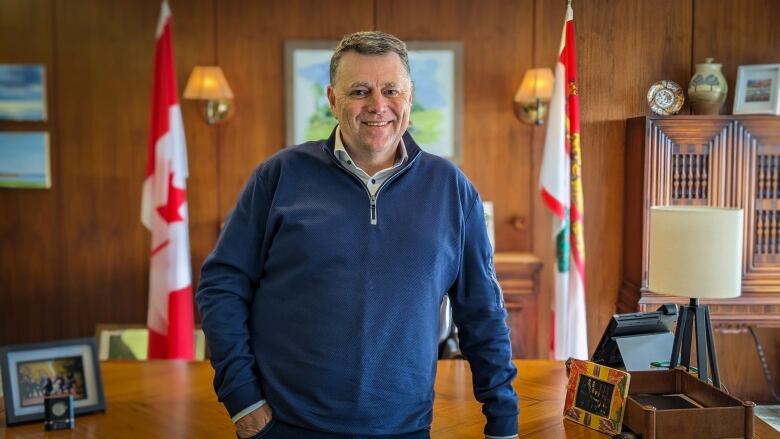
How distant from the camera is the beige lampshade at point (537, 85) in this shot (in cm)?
425

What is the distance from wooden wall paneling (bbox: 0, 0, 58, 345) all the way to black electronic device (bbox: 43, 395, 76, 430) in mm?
2878

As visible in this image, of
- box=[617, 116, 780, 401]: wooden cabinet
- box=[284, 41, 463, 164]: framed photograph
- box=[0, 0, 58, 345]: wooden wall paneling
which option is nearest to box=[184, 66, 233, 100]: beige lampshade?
box=[284, 41, 463, 164]: framed photograph

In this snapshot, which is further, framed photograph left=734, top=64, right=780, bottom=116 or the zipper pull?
framed photograph left=734, top=64, right=780, bottom=116

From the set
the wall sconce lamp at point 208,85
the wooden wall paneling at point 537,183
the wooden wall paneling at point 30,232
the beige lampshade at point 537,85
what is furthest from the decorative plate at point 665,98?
the wooden wall paneling at point 30,232

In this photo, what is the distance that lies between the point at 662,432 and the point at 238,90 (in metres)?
3.42

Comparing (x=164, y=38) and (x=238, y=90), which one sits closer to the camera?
(x=164, y=38)

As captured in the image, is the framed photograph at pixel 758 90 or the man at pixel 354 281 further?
the framed photograph at pixel 758 90

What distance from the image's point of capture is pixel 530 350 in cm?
433

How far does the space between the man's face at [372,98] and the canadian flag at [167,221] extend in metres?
2.66

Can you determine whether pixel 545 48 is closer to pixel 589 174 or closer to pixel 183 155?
pixel 589 174

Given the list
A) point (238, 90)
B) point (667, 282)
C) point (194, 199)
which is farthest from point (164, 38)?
point (667, 282)

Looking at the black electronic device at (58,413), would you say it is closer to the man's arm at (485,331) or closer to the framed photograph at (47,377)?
the framed photograph at (47,377)

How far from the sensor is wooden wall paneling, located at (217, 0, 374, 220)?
174 inches

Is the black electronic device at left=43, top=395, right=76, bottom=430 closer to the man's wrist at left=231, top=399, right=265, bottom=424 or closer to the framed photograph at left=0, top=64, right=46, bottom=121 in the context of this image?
the man's wrist at left=231, top=399, right=265, bottom=424
